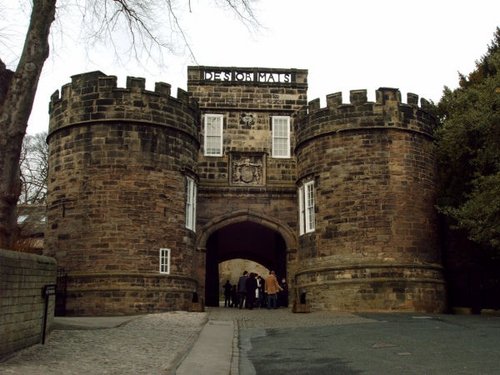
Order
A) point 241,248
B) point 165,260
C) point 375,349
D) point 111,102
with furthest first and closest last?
point 241,248 → point 111,102 → point 165,260 → point 375,349

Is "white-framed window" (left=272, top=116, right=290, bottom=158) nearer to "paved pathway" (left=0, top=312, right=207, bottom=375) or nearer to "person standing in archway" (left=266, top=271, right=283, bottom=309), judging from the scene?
"person standing in archway" (left=266, top=271, right=283, bottom=309)

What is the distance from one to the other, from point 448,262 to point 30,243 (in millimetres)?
20752

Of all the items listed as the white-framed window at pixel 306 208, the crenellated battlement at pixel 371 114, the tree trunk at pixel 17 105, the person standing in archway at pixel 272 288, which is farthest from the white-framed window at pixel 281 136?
the tree trunk at pixel 17 105

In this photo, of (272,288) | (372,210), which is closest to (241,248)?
(272,288)

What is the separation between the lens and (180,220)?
2034 centimetres

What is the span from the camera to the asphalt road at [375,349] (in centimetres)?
841

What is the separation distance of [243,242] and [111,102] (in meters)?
12.8

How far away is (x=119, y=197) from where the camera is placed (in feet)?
63.1

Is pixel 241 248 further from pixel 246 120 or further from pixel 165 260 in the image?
pixel 165 260

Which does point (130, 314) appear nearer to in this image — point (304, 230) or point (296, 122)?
point (304, 230)

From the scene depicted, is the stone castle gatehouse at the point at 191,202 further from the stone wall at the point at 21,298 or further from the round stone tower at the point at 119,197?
the stone wall at the point at 21,298

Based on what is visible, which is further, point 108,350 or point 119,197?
point 119,197

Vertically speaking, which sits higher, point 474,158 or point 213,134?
point 213,134

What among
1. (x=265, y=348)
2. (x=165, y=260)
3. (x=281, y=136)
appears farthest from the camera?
(x=281, y=136)
